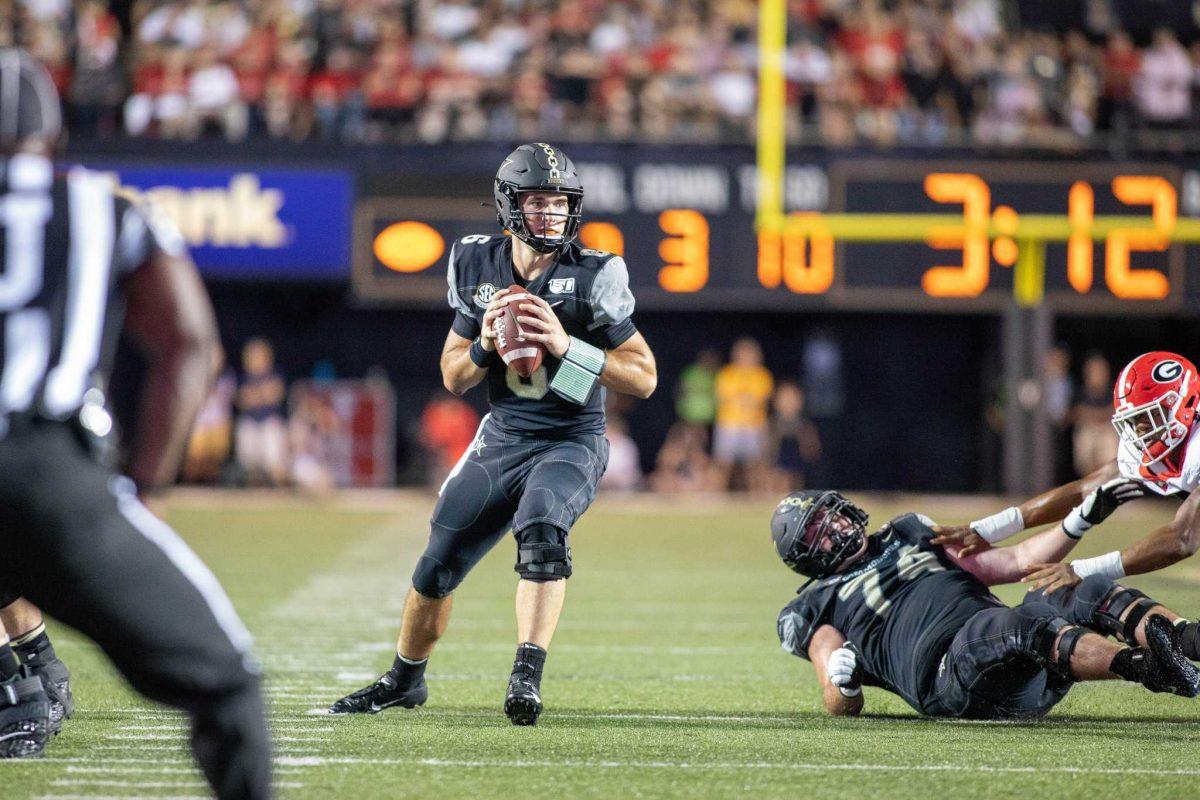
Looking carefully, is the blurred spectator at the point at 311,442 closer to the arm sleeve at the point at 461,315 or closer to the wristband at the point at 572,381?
the arm sleeve at the point at 461,315

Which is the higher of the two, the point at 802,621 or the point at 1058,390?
the point at 1058,390

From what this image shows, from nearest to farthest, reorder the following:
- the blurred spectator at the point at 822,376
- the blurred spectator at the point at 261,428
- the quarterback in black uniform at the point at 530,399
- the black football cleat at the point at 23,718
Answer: the black football cleat at the point at 23,718, the quarterback in black uniform at the point at 530,399, the blurred spectator at the point at 261,428, the blurred spectator at the point at 822,376

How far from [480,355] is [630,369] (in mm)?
420

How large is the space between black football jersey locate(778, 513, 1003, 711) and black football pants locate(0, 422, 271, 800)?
2333 mm

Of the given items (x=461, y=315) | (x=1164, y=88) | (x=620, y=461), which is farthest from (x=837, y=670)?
(x=620, y=461)

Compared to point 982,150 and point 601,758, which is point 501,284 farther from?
point 982,150

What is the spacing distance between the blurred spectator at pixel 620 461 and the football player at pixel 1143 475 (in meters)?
10.6

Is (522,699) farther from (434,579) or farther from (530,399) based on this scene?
(530,399)

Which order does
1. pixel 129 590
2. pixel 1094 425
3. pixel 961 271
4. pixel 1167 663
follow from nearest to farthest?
pixel 129 590
pixel 1167 663
pixel 961 271
pixel 1094 425

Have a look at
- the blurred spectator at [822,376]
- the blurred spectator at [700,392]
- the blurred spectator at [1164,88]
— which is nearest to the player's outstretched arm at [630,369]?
the blurred spectator at [1164,88]

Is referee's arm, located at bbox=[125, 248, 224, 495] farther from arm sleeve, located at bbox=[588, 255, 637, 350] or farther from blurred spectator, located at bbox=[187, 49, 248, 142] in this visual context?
blurred spectator, located at bbox=[187, 49, 248, 142]

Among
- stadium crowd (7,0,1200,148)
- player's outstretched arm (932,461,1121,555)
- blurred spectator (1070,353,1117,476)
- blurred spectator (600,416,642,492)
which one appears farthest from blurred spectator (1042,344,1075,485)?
player's outstretched arm (932,461,1121,555)

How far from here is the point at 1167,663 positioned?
4117mm

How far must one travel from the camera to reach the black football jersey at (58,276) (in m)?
2.50
